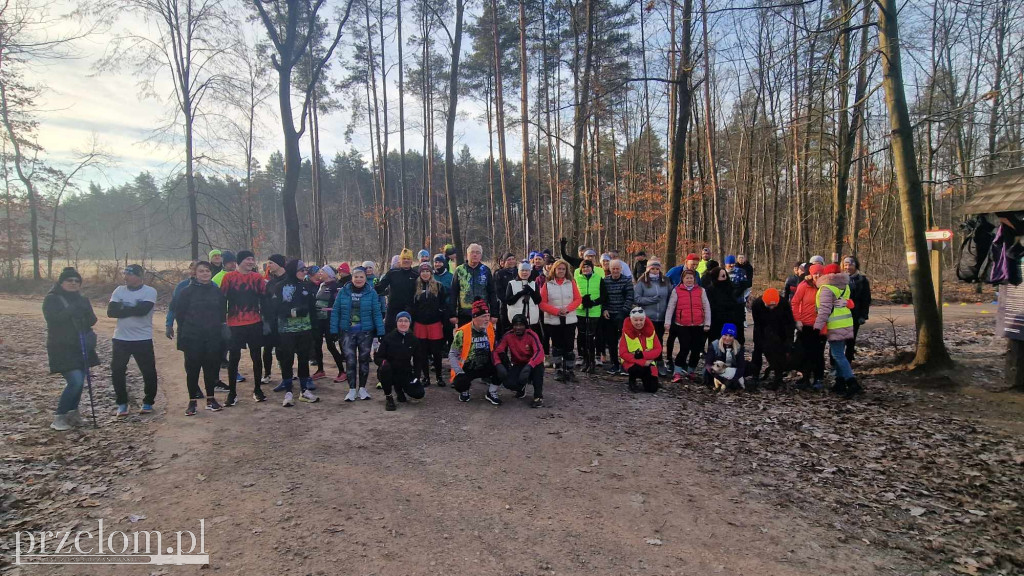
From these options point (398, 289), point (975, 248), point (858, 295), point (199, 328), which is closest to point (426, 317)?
point (398, 289)

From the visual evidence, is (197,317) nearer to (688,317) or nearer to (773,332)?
(688,317)

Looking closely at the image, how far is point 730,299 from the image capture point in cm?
803

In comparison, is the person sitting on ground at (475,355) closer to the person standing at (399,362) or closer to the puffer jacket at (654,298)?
the person standing at (399,362)

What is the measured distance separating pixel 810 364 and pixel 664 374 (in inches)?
86.0

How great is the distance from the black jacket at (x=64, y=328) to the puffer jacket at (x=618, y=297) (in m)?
7.24

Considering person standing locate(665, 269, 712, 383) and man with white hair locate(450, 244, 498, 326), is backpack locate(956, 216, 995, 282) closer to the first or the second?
person standing locate(665, 269, 712, 383)

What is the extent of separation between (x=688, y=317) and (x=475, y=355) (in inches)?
143

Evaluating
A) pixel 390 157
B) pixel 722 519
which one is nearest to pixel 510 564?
pixel 722 519

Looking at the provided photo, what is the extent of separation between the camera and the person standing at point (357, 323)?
22.4 feet

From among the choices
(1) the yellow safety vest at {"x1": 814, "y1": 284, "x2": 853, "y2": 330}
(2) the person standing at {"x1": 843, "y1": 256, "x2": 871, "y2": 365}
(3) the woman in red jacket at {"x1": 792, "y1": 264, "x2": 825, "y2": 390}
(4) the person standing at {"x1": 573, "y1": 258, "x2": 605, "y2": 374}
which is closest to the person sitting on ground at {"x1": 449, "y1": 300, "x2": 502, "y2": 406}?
(4) the person standing at {"x1": 573, "y1": 258, "x2": 605, "y2": 374}

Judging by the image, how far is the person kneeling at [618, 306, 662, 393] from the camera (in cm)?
707

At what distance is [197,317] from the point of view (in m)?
6.15

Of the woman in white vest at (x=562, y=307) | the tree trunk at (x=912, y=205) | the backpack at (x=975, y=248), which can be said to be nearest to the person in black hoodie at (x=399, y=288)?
the woman in white vest at (x=562, y=307)

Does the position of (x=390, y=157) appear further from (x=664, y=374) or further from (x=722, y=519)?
(x=722, y=519)
